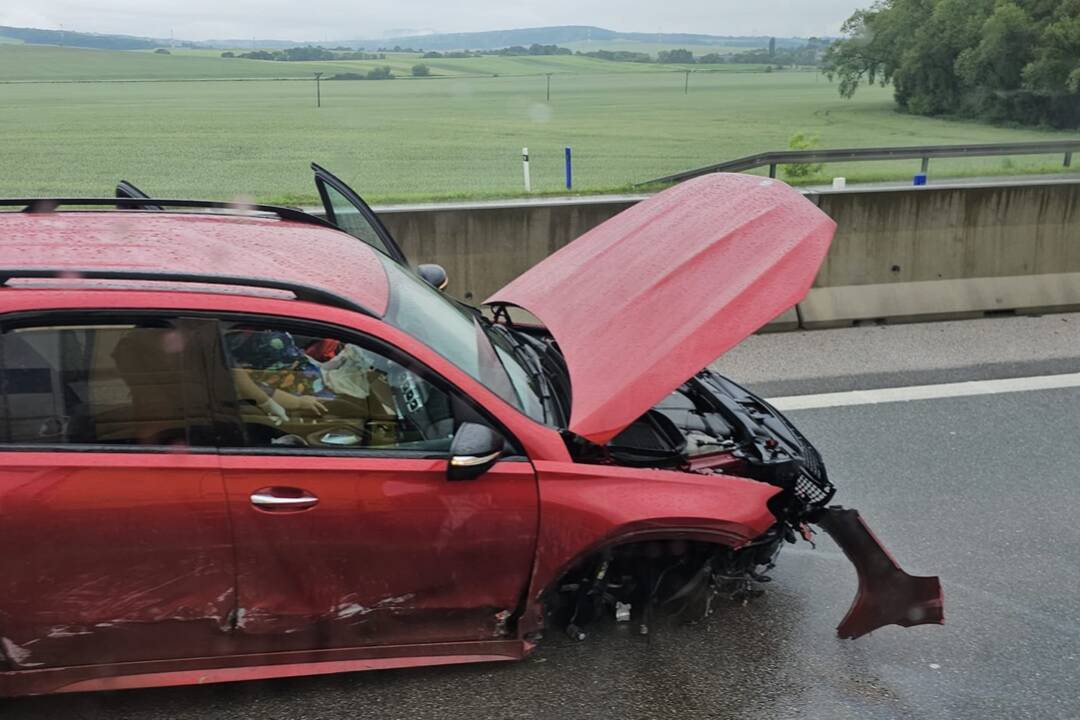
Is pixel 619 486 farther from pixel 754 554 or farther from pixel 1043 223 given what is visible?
pixel 1043 223

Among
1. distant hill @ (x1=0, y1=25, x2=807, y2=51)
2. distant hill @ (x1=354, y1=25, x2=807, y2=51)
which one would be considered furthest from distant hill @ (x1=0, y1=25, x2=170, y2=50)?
Result: distant hill @ (x1=354, y1=25, x2=807, y2=51)

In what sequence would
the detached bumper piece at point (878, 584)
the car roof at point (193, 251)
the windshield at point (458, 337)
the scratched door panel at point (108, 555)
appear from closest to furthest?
the scratched door panel at point (108, 555), the car roof at point (193, 251), the windshield at point (458, 337), the detached bumper piece at point (878, 584)

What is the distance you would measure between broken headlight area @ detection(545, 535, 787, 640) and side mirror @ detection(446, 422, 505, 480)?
0.59 meters

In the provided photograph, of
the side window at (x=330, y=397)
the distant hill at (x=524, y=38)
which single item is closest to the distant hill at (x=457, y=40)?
the distant hill at (x=524, y=38)

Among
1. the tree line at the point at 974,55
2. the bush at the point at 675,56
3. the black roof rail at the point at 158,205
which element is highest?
the bush at the point at 675,56

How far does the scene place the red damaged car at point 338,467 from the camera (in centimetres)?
306

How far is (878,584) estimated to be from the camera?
3.83 metres

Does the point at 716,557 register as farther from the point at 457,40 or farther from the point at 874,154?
the point at 457,40

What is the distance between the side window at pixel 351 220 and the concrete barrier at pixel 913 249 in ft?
8.11

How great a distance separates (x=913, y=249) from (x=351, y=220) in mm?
5231

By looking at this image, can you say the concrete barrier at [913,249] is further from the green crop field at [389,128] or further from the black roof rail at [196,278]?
the green crop field at [389,128]

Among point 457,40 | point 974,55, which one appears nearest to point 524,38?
point 457,40

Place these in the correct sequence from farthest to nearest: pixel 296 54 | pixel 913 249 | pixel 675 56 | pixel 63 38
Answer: pixel 675 56
pixel 296 54
pixel 63 38
pixel 913 249

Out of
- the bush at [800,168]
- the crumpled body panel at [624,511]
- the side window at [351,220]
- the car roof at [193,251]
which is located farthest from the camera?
A: the bush at [800,168]
